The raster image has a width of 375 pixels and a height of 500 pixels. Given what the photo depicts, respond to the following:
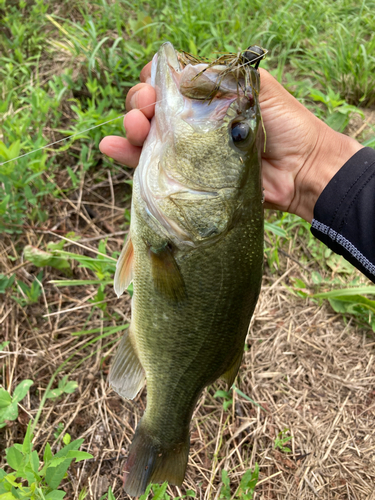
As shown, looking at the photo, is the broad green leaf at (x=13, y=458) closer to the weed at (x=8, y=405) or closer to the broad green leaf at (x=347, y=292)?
the weed at (x=8, y=405)

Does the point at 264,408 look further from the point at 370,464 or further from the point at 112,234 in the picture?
the point at 112,234

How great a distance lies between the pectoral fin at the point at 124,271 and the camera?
1.98m

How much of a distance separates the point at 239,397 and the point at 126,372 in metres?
1.06

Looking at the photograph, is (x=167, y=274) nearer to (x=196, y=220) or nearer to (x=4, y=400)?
(x=196, y=220)

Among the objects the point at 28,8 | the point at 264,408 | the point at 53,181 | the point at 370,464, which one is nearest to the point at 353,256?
the point at 264,408

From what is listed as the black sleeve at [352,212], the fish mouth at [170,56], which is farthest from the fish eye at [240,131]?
the black sleeve at [352,212]

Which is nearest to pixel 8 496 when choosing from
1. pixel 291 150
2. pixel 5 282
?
pixel 5 282

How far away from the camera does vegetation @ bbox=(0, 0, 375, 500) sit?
2439 millimetres

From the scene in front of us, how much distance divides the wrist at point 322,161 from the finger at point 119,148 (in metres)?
1.17

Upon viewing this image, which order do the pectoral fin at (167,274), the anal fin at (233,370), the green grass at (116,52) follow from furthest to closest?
the green grass at (116,52), the anal fin at (233,370), the pectoral fin at (167,274)

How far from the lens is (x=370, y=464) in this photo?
2.57m

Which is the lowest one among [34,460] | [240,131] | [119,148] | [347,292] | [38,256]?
[347,292]

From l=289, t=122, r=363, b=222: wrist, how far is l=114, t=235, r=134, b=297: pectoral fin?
4.49 ft

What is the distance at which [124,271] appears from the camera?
6.56 ft
